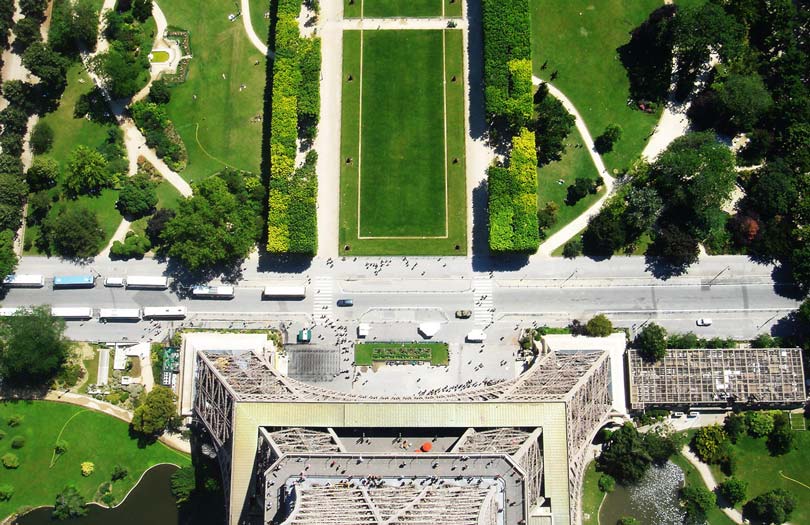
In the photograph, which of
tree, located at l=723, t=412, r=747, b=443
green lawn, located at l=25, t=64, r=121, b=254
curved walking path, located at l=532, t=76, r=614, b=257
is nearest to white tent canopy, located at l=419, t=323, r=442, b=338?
curved walking path, located at l=532, t=76, r=614, b=257

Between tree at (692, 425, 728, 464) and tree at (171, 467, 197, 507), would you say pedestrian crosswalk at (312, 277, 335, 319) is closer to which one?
tree at (171, 467, 197, 507)

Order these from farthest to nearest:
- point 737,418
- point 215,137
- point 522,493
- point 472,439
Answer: point 215,137 → point 737,418 → point 472,439 → point 522,493

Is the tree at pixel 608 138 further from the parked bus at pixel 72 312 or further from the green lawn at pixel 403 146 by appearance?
the parked bus at pixel 72 312

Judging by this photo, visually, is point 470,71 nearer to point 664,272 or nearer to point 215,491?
point 664,272

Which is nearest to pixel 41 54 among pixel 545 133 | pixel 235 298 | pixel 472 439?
pixel 235 298

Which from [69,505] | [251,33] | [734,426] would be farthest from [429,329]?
[69,505]

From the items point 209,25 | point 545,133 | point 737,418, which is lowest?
point 737,418
